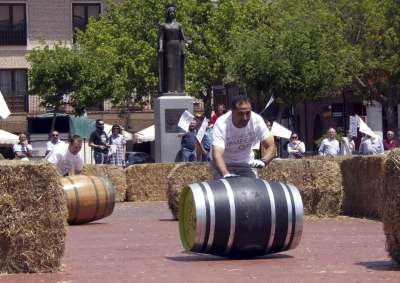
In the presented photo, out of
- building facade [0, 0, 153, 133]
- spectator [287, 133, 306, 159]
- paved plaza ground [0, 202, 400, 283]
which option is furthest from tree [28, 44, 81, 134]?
paved plaza ground [0, 202, 400, 283]

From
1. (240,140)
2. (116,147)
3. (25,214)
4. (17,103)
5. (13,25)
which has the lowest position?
(25,214)

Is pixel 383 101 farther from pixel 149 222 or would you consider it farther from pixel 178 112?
pixel 149 222

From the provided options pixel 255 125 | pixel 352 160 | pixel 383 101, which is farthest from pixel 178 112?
pixel 383 101

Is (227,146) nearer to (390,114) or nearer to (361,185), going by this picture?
(361,185)

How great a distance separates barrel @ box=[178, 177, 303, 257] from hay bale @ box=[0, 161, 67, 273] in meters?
1.47

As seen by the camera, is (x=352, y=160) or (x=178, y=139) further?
(x=178, y=139)

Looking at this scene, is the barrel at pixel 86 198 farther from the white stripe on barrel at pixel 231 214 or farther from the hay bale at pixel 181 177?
the white stripe on barrel at pixel 231 214

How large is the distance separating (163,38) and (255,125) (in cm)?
1706

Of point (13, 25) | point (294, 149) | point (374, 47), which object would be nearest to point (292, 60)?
point (374, 47)

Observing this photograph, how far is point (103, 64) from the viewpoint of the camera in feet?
166

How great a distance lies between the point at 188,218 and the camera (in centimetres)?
1234

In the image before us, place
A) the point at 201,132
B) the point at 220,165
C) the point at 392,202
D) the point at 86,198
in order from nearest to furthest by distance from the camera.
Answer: the point at 392,202 → the point at 220,165 → the point at 86,198 → the point at 201,132

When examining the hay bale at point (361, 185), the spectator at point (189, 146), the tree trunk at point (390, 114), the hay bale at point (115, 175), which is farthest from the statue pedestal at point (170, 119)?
the tree trunk at point (390, 114)

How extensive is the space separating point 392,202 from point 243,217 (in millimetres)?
1514
